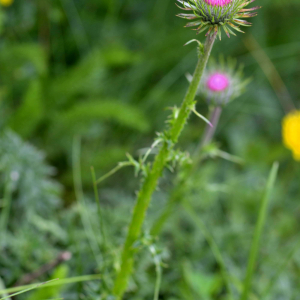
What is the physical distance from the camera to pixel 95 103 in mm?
2029

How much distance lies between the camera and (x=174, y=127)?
0.91 meters

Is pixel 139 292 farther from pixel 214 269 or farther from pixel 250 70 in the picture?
pixel 250 70

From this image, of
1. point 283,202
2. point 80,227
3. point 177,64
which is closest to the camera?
point 80,227

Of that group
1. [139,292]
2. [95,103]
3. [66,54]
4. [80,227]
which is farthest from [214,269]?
[66,54]

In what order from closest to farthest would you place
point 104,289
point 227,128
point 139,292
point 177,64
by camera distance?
1. point 104,289
2. point 139,292
3. point 177,64
4. point 227,128

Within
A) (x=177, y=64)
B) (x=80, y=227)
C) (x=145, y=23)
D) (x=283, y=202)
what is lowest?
(x=80, y=227)

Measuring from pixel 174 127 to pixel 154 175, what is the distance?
0.15m

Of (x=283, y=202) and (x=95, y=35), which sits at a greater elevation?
(x=95, y=35)

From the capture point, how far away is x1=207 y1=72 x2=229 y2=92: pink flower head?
145 centimetres

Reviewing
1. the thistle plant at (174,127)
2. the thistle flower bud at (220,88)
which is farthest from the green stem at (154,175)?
the thistle flower bud at (220,88)

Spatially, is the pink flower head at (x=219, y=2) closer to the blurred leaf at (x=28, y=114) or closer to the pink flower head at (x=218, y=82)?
the pink flower head at (x=218, y=82)

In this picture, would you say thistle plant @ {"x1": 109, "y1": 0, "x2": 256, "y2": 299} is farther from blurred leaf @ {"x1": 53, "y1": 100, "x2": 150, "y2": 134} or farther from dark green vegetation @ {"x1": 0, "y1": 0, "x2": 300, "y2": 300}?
blurred leaf @ {"x1": 53, "y1": 100, "x2": 150, "y2": 134}

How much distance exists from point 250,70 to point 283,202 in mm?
1131

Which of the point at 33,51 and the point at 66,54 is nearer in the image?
the point at 33,51
